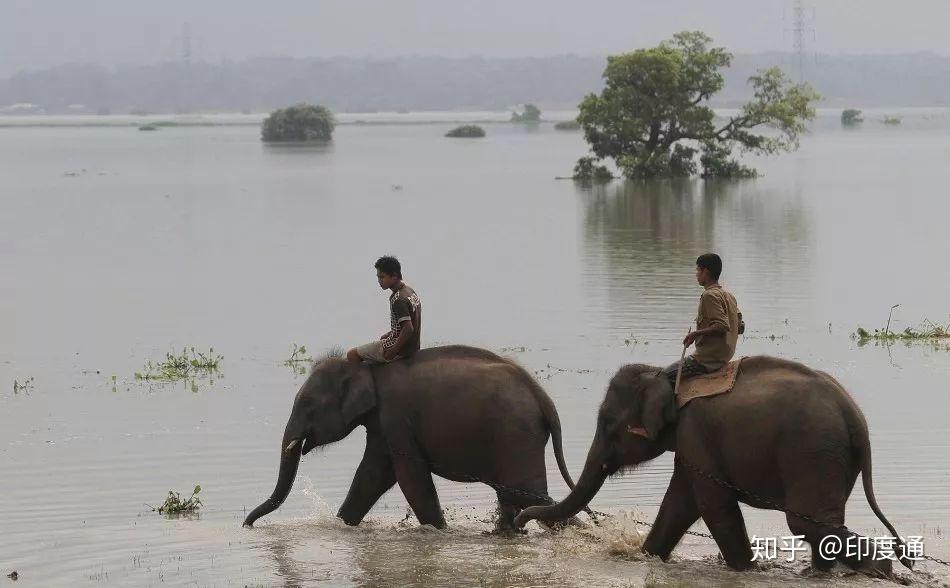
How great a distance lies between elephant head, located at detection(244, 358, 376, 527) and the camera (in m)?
14.0

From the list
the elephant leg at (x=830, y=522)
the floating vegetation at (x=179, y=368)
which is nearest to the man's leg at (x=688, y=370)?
the elephant leg at (x=830, y=522)

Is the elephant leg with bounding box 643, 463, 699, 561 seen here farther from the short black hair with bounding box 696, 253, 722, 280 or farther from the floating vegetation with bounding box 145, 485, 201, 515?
the floating vegetation with bounding box 145, 485, 201, 515

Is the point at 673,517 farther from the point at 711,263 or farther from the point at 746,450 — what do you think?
the point at 711,263

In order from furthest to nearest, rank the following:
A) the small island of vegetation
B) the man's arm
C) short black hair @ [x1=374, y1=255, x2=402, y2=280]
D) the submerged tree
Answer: the small island of vegetation → the submerged tree → short black hair @ [x1=374, y1=255, x2=402, y2=280] → the man's arm

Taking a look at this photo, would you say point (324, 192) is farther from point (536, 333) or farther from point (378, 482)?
point (378, 482)

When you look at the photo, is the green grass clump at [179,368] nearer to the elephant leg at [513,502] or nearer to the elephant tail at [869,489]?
the elephant leg at [513,502]

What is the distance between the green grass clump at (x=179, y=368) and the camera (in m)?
22.5

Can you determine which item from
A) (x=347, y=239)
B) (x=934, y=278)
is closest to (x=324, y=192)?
(x=347, y=239)

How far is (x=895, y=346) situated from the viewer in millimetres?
23734

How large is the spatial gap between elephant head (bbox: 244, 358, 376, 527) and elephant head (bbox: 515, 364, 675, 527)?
1770 mm

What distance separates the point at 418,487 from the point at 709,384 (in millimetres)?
2864

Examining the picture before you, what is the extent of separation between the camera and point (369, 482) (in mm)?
14312

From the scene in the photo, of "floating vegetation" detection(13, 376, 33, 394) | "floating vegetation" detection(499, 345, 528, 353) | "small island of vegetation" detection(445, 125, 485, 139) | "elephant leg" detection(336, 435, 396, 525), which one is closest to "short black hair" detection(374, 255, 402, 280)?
"elephant leg" detection(336, 435, 396, 525)

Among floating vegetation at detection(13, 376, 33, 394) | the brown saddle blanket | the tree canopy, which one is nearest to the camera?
the brown saddle blanket
